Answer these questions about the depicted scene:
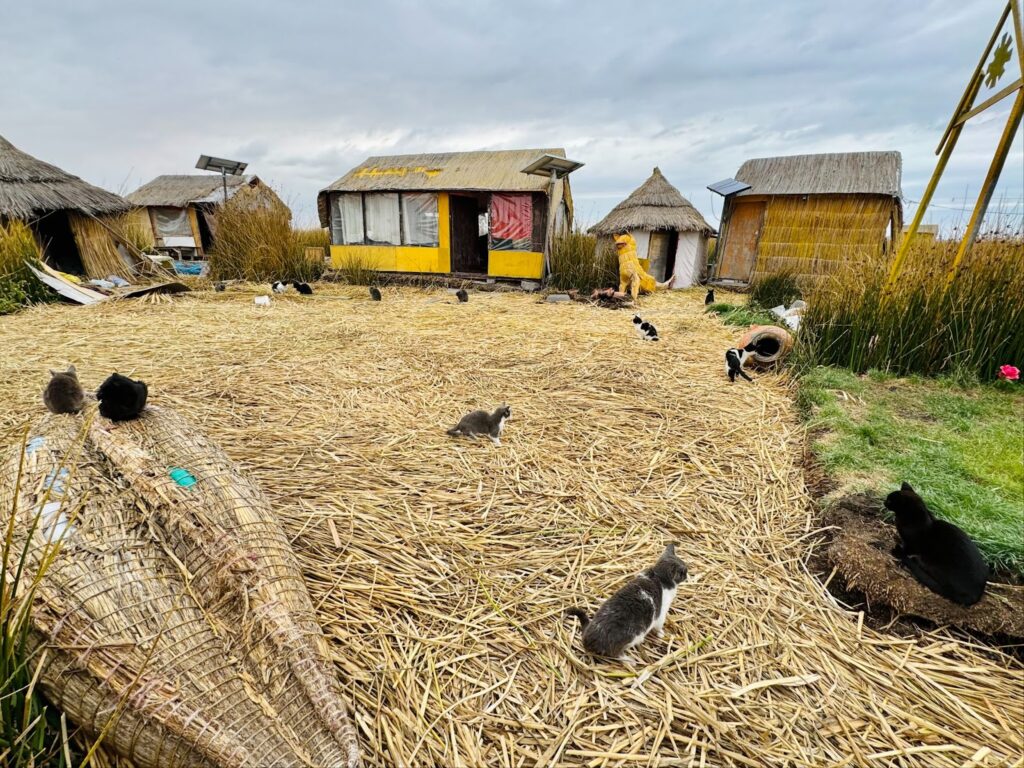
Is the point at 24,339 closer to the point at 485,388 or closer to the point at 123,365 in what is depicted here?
the point at 123,365

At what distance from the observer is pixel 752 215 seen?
14.1 meters

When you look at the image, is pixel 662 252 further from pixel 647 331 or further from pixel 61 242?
pixel 61 242

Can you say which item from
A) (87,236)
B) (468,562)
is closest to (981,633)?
(468,562)

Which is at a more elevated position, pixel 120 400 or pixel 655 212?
pixel 655 212

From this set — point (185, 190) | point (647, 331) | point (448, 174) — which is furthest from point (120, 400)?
point (185, 190)

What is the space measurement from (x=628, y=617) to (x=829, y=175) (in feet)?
51.2

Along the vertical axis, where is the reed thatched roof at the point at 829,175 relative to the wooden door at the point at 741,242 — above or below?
above

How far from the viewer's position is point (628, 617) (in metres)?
1.78

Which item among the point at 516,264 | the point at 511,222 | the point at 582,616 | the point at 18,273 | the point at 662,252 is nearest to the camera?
the point at 582,616

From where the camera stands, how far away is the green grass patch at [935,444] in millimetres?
2334

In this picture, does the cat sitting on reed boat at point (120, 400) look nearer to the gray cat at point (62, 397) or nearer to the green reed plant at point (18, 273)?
the gray cat at point (62, 397)

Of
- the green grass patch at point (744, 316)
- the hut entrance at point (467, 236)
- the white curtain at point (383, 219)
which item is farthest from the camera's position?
the hut entrance at point (467, 236)

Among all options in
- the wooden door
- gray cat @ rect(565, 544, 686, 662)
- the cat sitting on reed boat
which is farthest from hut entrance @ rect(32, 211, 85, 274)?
the wooden door

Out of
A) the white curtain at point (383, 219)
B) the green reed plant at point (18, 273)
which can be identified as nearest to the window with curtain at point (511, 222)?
the white curtain at point (383, 219)
